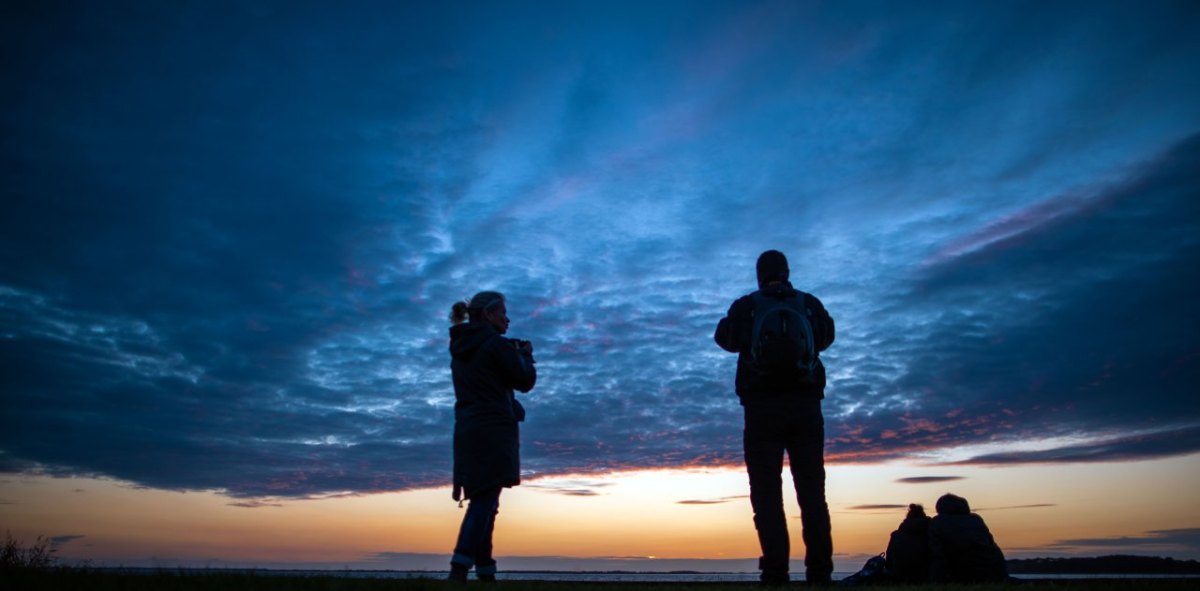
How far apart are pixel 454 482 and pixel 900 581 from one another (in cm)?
620

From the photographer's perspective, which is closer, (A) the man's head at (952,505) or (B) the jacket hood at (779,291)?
(B) the jacket hood at (779,291)

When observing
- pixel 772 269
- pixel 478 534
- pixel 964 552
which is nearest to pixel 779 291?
pixel 772 269

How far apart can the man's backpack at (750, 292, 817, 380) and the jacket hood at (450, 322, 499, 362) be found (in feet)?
8.72

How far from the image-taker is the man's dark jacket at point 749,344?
644 centimetres

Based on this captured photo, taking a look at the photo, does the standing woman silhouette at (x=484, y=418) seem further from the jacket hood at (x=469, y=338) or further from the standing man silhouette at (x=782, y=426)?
the standing man silhouette at (x=782, y=426)

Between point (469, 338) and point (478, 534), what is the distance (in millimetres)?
1931

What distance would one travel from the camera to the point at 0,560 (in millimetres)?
7070

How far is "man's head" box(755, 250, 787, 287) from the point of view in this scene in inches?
275

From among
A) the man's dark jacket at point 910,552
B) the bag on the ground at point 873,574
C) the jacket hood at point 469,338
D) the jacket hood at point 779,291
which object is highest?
the jacket hood at point 779,291

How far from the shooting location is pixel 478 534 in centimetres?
645

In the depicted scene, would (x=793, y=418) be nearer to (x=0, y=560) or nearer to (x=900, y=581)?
(x=900, y=581)

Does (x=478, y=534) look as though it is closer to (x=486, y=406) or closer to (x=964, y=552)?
(x=486, y=406)

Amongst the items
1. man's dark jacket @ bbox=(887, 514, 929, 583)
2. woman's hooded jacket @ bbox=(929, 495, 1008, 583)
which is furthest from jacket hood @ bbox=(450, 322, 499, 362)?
man's dark jacket @ bbox=(887, 514, 929, 583)

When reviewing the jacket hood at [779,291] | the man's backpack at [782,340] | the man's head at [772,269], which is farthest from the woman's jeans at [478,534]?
the man's head at [772,269]
